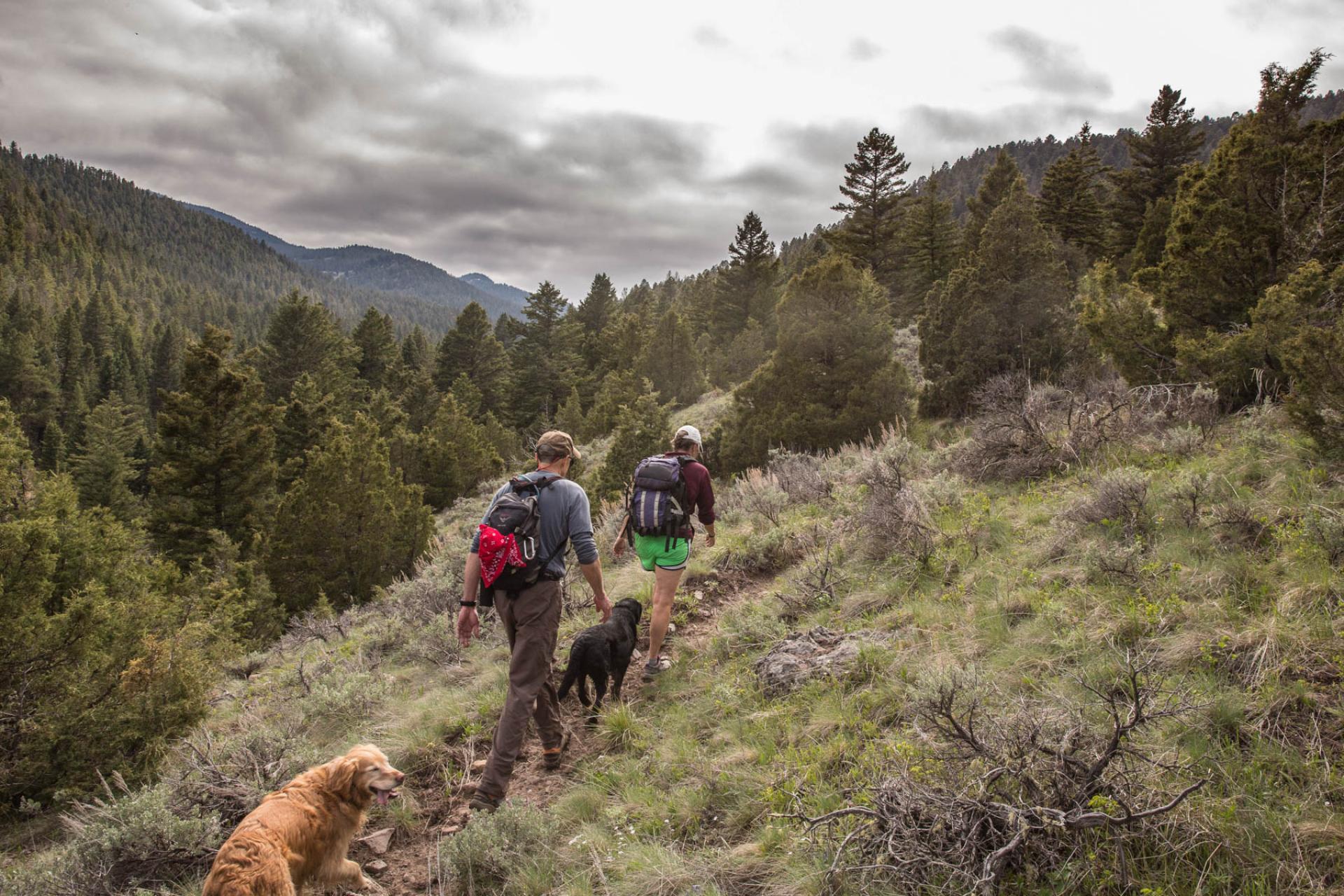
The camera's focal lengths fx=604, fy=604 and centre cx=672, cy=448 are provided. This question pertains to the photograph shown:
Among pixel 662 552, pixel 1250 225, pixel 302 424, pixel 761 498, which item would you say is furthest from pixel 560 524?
pixel 302 424

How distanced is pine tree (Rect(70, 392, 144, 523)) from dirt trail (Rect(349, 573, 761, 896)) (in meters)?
36.8

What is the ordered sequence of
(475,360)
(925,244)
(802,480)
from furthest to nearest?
(475,360)
(925,244)
(802,480)

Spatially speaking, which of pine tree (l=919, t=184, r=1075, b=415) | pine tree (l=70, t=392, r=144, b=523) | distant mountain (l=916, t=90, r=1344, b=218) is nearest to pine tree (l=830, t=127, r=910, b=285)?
pine tree (l=919, t=184, r=1075, b=415)

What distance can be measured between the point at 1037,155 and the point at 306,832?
439 ft

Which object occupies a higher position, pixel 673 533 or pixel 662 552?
pixel 673 533

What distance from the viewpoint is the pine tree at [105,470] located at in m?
33.7

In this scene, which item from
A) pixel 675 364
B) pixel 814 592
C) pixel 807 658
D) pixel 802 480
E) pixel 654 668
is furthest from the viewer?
pixel 675 364

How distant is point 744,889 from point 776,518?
5.16 m

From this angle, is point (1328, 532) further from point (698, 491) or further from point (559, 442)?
point (559, 442)

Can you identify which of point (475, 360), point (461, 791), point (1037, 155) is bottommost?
point (461, 791)

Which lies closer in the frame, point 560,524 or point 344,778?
point 344,778

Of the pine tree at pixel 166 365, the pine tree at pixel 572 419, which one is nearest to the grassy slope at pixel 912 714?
the pine tree at pixel 572 419

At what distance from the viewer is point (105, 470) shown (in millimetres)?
35500

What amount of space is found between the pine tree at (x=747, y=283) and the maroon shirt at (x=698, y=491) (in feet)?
93.5
